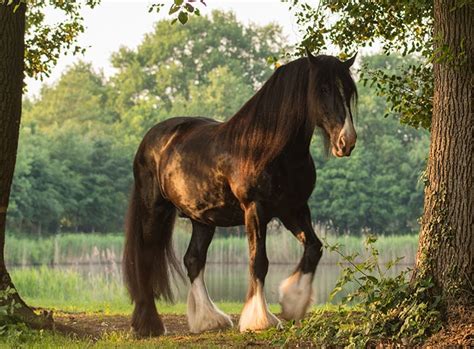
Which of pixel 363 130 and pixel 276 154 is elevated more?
pixel 363 130

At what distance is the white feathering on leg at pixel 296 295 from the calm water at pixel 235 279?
9186 millimetres

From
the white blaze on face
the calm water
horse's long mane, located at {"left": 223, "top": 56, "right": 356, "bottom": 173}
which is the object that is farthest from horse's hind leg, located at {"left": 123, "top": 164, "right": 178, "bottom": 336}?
the calm water

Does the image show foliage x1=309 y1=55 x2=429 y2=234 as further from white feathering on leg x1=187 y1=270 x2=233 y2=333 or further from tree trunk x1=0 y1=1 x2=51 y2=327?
tree trunk x1=0 y1=1 x2=51 y2=327

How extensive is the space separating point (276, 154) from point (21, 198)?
111ft

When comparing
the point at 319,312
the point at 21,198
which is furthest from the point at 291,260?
the point at 319,312

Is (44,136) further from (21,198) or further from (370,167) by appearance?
(370,167)

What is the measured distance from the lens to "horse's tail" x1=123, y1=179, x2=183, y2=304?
970cm

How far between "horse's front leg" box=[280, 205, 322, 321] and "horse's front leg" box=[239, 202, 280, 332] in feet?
0.87

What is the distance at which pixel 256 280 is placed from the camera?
8.27 m

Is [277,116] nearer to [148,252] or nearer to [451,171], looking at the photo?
[451,171]

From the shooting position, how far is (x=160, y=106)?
211 feet

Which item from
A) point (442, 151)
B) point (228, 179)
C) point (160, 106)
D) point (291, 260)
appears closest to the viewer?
point (442, 151)

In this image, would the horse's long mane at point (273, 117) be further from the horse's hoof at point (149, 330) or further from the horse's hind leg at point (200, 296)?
the horse's hoof at point (149, 330)

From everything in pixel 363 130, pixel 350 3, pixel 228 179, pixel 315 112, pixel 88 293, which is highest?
pixel 363 130
